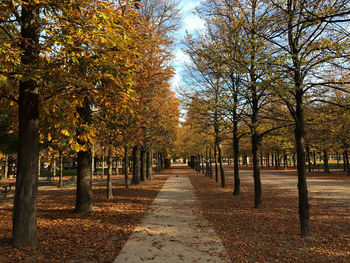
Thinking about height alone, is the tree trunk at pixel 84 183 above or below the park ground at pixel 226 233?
above

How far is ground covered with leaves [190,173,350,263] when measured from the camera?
516 centimetres

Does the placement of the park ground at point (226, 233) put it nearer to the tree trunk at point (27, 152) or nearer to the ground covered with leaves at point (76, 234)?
the ground covered with leaves at point (76, 234)

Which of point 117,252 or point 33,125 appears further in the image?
point 33,125

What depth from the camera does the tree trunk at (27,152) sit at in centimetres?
546

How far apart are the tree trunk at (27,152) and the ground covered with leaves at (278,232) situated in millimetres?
4570

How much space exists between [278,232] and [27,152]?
22.4 ft

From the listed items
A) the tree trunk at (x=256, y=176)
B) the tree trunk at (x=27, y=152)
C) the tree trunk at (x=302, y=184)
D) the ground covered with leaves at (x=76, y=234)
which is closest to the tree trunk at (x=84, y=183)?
the ground covered with leaves at (x=76, y=234)

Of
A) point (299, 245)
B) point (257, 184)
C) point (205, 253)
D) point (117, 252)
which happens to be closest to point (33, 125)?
point (117, 252)

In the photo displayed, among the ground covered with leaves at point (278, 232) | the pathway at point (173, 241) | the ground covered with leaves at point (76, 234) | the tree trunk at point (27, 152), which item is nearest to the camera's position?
the pathway at point (173, 241)

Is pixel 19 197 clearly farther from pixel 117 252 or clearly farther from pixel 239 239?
pixel 239 239

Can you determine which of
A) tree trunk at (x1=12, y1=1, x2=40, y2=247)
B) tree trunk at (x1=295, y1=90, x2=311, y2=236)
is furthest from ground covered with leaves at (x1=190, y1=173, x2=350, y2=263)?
tree trunk at (x1=12, y1=1, x2=40, y2=247)

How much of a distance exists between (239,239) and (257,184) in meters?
4.55

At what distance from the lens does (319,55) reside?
661 cm

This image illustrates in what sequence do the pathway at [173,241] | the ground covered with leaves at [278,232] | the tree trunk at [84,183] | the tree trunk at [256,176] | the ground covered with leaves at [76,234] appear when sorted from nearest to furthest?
the pathway at [173,241] < the ground covered with leaves at [76,234] < the ground covered with leaves at [278,232] < the tree trunk at [84,183] < the tree trunk at [256,176]
